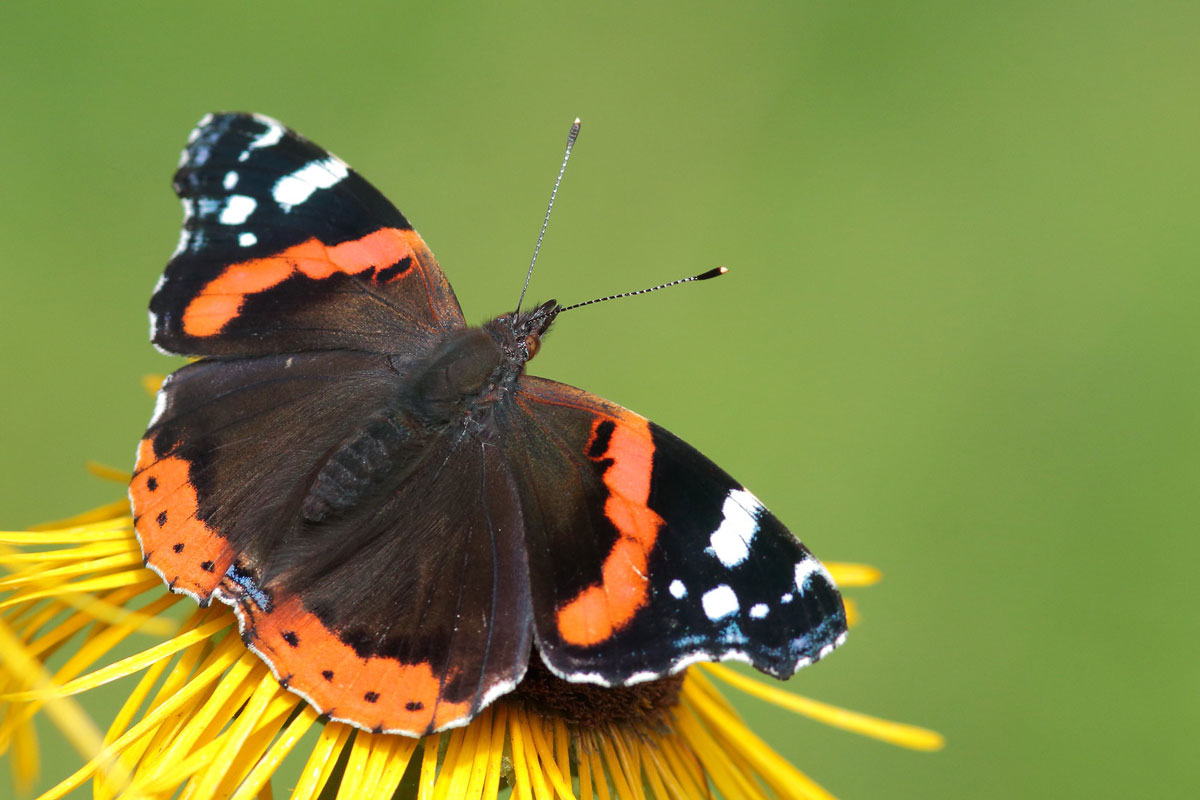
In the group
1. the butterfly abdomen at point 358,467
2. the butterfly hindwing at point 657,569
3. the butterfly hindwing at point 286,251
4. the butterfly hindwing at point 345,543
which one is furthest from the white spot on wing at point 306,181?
the butterfly hindwing at point 657,569

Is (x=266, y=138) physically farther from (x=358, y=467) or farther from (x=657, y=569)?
(x=657, y=569)

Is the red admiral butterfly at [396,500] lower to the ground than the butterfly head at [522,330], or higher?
lower

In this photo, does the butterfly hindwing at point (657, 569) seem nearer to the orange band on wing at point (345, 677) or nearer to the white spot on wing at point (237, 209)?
the orange band on wing at point (345, 677)

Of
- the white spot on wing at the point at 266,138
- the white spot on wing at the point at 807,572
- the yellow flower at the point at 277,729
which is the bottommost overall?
the yellow flower at the point at 277,729

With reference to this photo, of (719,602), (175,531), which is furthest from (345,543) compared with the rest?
(719,602)

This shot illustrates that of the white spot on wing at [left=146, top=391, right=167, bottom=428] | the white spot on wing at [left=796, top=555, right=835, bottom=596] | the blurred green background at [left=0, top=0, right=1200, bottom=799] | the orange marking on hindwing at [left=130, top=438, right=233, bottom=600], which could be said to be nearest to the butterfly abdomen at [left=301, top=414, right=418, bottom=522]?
the orange marking on hindwing at [left=130, top=438, right=233, bottom=600]

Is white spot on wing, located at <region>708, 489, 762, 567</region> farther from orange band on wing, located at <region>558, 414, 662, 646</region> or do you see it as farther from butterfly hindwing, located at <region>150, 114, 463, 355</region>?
butterfly hindwing, located at <region>150, 114, 463, 355</region>
